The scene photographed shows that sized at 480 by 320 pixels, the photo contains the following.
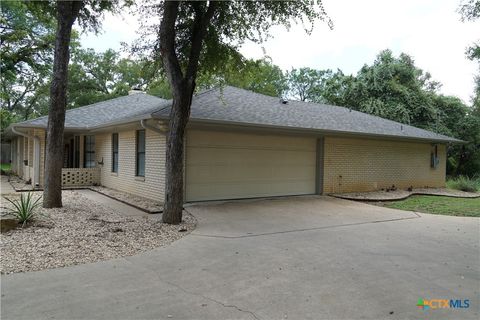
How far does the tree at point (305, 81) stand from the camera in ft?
147

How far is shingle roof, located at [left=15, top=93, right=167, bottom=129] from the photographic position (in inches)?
579

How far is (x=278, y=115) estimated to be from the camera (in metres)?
13.6

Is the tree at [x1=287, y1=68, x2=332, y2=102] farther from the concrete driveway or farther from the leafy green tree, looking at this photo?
the concrete driveway

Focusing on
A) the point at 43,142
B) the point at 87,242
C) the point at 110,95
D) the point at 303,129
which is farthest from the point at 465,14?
the point at 110,95

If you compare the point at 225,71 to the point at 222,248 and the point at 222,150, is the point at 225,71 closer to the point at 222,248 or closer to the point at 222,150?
the point at 222,150

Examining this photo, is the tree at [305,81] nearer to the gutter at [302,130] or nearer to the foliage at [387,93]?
the foliage at [387,93]

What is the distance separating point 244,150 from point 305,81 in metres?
35.2

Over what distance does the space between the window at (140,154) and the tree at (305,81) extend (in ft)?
113

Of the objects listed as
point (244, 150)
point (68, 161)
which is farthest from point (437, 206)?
point (68, 161)

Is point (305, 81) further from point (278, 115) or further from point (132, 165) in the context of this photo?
point (132, 165)

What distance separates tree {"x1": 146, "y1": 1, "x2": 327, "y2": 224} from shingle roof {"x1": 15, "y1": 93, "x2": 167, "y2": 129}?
190 inches

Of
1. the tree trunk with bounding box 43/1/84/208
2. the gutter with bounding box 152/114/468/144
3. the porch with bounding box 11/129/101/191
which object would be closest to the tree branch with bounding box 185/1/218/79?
the gutter with bounding box 152/114/468/144

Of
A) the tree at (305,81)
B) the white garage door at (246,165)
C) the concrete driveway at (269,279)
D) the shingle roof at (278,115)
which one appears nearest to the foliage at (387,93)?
the shingle roof at (278,115)

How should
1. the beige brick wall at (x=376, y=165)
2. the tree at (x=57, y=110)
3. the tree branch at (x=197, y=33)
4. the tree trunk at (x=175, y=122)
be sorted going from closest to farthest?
the tree trunk at (x=175, y=122) < the tree branch at (x=197, y=33) < the tree at (x=57, y=110) < the beige brick wall at (x=376, y=165)
